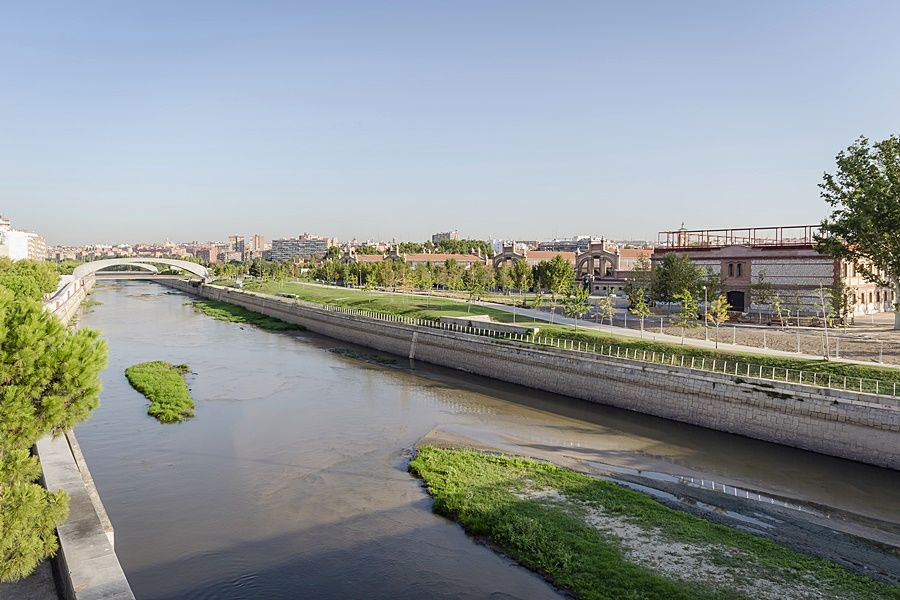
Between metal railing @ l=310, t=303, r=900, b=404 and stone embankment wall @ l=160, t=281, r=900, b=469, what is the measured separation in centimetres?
67

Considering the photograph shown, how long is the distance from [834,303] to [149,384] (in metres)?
41.3

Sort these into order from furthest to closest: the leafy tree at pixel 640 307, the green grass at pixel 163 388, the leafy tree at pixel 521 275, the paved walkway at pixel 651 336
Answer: the leafy tree at pixel 521 275 → the leafy tree at pixel 640 307 → the paved walkway at pixel 651 336 → the green grass at pixel 163 388

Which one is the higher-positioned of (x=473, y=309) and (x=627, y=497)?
(x=473, y=309)

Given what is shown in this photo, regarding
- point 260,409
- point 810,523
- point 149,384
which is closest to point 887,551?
point 810,523

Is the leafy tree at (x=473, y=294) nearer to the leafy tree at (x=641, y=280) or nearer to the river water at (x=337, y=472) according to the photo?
the leafy tree at (x=641, y=280)

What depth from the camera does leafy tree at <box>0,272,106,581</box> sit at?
29.7ft

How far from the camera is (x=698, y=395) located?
28.0m

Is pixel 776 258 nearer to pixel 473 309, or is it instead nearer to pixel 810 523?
pixel 473 309

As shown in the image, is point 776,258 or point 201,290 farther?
point 201,290

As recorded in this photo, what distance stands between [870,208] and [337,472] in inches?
1297

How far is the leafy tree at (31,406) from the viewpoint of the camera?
9.06 m

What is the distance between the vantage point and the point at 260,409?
30.5 metres

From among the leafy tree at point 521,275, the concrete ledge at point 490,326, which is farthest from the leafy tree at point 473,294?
the concrete ledge at point 490,326

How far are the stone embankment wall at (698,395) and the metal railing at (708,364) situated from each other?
0.67 m
